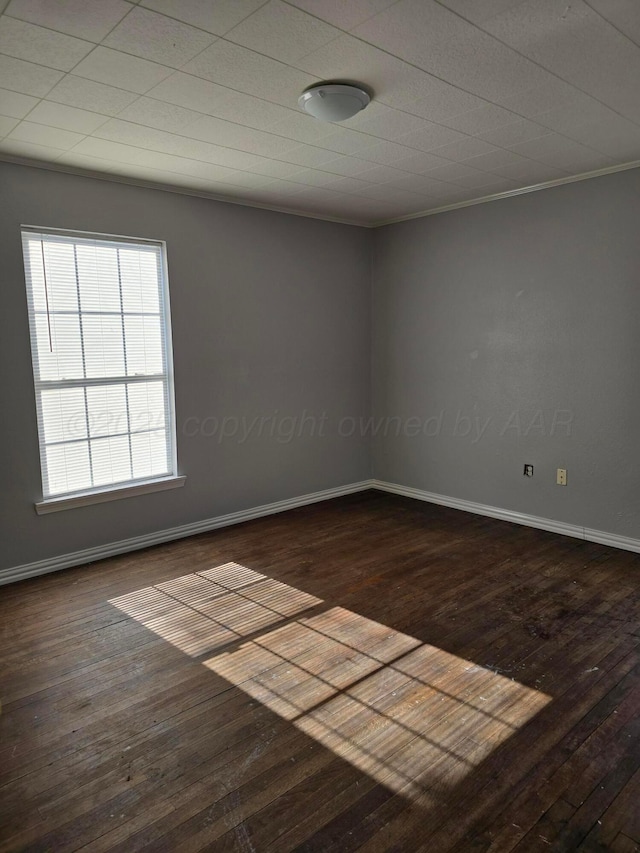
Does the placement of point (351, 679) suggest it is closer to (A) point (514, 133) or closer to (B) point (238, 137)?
(B) point (238, 137)

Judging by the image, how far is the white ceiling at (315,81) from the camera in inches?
71.6

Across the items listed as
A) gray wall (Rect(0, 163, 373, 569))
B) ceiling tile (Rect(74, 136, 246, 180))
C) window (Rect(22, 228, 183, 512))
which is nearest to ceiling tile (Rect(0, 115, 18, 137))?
ceiling tile (Rect(74, 136, 246, 180))

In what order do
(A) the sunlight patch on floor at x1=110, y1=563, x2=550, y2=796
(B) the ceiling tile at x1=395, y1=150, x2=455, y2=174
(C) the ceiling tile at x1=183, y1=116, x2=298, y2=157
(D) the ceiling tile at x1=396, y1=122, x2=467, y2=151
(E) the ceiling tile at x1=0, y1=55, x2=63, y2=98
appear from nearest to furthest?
(A) the sunlight patch on floor at x1=110, y1=563, x2=550, y2=796 → (E) the ceiling tile at x1=0, y1=55, x2=63, y2=98 → (C) the ceiling tile at x1=183, y1=116, x2=298, y2=157 → (D) the ceiling tile at x1=396, y1=122, x2=467, y2=151 → (B) the ceiling tile at x1=395, y1=150, x2=455, y2=174

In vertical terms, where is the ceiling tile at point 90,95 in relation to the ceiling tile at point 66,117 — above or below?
below

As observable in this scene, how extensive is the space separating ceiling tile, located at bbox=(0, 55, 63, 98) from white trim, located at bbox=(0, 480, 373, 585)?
2572mm

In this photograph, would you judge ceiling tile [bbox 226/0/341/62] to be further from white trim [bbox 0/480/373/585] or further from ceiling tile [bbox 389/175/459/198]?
white trim [bbox 0/480/373/585]

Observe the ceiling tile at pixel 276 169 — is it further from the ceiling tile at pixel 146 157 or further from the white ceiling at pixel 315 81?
the ceiling tile at pixel 146 157

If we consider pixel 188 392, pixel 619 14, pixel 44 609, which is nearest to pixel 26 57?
pixel 619 14

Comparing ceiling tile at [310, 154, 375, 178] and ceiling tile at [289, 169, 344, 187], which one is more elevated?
ceiling tile at [289, 169, 344, 187]

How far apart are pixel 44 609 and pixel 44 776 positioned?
1.31m

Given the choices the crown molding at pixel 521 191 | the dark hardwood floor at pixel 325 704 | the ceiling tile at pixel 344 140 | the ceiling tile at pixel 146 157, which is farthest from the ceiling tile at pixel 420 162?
the dark hardwood floor at pixel 325 704

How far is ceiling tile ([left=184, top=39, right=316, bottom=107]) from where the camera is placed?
6.67 ft

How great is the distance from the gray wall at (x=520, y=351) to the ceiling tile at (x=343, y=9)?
2468 millimetres

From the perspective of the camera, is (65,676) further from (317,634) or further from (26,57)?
(26,57)
